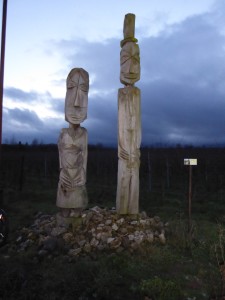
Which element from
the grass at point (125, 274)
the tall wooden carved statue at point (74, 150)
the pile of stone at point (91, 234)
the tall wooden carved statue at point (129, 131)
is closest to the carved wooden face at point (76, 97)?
the tall wooden carved statue at point (74, 150)

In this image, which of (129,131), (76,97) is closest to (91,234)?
(129,131)

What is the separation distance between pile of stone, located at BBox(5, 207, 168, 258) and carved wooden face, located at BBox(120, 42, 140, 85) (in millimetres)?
3261

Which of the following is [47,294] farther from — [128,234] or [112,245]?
[128,234]

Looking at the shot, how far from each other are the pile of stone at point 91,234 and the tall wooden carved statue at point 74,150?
38 centimetres

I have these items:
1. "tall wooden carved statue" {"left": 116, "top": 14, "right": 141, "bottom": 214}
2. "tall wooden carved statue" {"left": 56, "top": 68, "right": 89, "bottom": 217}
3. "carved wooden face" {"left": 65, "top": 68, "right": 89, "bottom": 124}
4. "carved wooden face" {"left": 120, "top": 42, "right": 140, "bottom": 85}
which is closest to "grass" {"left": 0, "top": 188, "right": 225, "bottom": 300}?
"tall wooden carved statue" {"left": 116, "top": 14, "right": 141, "bottom": 214}

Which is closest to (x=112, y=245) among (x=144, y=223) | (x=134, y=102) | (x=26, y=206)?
(x=144, y=223)

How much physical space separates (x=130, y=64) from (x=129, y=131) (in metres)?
1.61

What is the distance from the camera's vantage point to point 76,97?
28.7 ft

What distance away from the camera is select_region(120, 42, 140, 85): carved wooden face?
348 inches

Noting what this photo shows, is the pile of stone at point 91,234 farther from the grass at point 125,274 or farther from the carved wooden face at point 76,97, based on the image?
the carved wooden face at point 76,97

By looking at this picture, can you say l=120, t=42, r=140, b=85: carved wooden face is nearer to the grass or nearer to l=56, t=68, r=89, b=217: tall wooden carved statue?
l=56, t=68, r=89, b=217: tall wooden carved statue

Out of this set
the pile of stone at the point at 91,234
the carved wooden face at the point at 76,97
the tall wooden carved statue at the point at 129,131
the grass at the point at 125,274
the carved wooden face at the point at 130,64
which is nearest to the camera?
the grass at the point at 125,274

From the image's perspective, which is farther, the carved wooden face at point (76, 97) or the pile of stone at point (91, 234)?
the carved wooden face at point (76, 97)

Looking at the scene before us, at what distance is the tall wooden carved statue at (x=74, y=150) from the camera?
8.62 meters
